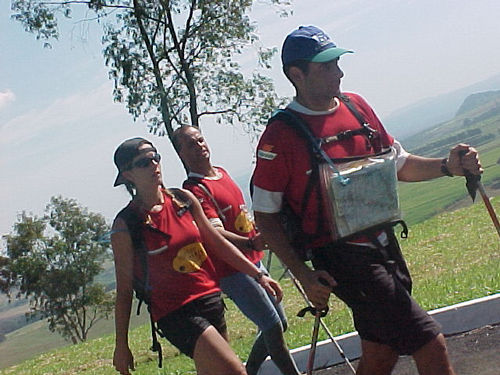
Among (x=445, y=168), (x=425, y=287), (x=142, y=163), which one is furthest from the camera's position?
(x=425, y=287)

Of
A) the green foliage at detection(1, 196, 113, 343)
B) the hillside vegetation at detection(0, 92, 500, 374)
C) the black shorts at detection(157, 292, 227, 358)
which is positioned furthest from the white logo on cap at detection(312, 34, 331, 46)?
the green foliage at detection(1, 196, 113, 343)

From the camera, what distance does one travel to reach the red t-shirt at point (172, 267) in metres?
3.99

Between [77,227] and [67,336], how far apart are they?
22.4 ft

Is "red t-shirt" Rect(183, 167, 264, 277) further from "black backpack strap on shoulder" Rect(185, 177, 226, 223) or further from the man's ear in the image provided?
the man's ear

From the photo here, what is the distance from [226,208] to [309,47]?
182cm

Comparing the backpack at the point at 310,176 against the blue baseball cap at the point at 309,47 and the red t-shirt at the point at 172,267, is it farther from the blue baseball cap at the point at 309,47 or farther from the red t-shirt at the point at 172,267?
the red t-shirt at the point at 172,267

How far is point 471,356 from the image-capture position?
571cm

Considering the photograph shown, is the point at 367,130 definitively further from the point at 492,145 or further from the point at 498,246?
the point at 492,145

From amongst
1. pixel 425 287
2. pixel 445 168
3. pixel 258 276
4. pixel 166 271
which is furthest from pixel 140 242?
pixel 425 287

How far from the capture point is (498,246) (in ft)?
43.3

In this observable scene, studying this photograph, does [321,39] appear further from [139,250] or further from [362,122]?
[139,250]

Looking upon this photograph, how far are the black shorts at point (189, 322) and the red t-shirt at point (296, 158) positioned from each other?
78 centimetres

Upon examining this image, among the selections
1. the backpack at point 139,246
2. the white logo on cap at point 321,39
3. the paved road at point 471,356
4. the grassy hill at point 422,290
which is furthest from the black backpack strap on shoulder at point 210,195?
the grassy hill at point 422,290

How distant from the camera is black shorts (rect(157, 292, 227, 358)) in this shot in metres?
3.93
